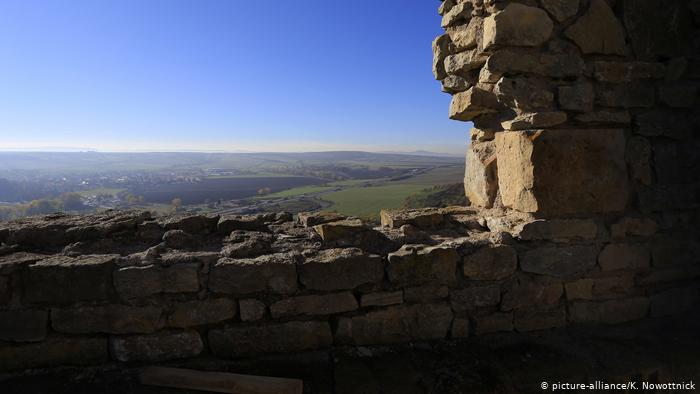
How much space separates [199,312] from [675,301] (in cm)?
385

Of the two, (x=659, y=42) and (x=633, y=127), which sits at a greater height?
(x=659, y=42)

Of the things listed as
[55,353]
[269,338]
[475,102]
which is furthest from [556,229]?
[55,353]

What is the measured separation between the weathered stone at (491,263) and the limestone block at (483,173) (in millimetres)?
631

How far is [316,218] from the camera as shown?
11.1 feet

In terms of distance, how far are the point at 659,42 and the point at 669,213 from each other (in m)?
1.41

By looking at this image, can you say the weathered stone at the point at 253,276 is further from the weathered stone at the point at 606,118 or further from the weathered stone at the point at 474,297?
the weathered stone at the point at 606,118

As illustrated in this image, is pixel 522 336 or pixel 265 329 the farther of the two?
pixel 522 336

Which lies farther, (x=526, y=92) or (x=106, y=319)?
(x=526, y=92)

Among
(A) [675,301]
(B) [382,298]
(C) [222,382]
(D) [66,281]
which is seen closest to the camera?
(C) [222,382]

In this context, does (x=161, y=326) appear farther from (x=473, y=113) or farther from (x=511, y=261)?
(x=473, y=113)

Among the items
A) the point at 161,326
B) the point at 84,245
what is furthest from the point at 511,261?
the point at 84,245

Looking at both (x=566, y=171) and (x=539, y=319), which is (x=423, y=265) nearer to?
(x=539, y=319)

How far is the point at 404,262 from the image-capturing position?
2.88 m

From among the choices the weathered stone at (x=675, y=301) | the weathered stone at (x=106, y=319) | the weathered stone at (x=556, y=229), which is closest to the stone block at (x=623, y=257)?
the weathered stone at (x=556, y=229)
